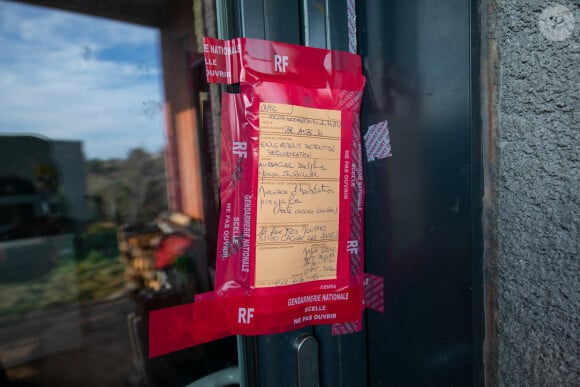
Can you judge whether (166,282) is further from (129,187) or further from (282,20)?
(129,187)

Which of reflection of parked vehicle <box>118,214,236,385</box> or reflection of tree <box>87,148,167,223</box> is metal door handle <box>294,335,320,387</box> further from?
reflection of tree <box>87,148,167,223</box>

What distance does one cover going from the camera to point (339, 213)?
931 millimetres

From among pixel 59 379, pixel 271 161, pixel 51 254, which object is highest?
pixel 271 161

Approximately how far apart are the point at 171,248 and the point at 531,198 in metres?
1.84

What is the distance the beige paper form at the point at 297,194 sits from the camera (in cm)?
83

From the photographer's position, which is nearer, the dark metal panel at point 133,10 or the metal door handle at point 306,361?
the metal door handle at point 306,361

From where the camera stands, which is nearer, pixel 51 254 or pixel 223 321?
pixel 223 321

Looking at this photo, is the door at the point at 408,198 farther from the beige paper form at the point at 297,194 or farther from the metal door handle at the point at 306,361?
the beige paper form at the point at 297,194

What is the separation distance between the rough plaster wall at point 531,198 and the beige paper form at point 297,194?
0.35 metres

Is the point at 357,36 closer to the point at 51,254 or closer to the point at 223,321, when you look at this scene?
the point at 223,321

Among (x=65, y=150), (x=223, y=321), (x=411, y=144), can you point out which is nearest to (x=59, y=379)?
(x=65, y=150)

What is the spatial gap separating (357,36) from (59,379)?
3586mm

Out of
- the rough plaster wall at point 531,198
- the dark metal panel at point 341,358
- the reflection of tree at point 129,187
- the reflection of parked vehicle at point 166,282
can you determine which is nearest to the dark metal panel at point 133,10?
the reflection of parked vehicle at point 166,282

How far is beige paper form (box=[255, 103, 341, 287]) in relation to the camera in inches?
32.6
